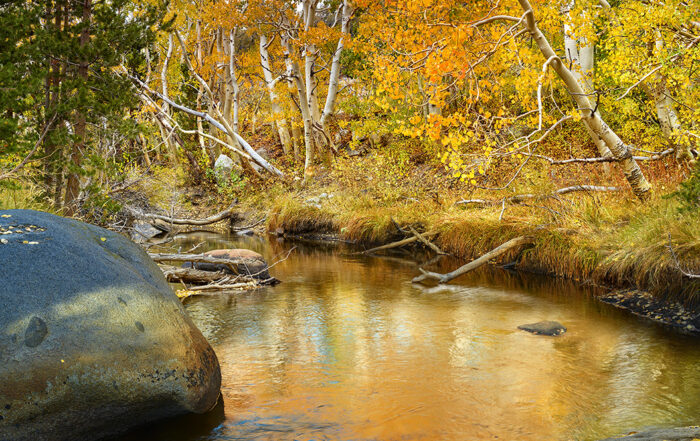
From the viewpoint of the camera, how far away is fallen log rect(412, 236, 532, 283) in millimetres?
9570

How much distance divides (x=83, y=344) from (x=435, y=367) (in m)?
3.47

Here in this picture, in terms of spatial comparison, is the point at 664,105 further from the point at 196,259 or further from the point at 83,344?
the point at 83,344

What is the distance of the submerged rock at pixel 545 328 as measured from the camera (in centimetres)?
707

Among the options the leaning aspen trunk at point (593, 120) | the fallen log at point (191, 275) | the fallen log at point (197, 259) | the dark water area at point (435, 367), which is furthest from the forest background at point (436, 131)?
the fallen log at point (197, 259)

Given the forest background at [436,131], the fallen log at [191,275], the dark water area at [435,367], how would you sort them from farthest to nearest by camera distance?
the fallen log at [191,275] → the forest background at [436,131] → the dark water area at [435,367]

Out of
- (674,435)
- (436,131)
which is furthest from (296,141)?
(674,435)

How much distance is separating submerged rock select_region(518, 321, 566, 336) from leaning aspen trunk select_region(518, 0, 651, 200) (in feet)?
11.8

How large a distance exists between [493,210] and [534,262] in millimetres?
1701

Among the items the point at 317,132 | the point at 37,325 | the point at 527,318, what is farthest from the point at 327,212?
the point at 37,325

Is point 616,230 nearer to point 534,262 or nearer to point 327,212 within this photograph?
point 534,262

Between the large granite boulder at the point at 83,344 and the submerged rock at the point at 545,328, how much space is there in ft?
13.5

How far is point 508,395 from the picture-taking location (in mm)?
5219

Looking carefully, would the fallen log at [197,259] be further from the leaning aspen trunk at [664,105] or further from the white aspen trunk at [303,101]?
the white aspen trunk at [303,101]

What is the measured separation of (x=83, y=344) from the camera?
3.82m
